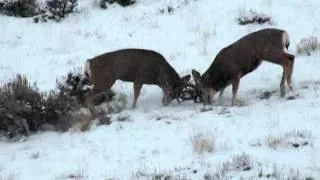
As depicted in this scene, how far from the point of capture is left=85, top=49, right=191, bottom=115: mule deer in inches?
472

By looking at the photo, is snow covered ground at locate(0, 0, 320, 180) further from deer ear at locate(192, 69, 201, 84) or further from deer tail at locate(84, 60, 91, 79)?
deer tail at locate(84, 60, 91, 79)

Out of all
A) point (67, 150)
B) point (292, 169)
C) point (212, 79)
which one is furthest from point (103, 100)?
point (292, 169)

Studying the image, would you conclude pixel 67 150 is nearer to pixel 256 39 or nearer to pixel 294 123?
pixel 294 123

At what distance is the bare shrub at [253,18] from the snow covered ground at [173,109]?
0.64ft

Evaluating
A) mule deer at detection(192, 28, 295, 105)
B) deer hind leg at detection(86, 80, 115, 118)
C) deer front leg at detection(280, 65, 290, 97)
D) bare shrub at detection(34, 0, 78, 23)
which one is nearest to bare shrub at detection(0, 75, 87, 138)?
deer hind leg at detection(86, 80, 115, 118)

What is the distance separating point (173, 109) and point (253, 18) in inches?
217

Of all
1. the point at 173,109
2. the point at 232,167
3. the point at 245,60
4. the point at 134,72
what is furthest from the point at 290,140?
the point at 134,72

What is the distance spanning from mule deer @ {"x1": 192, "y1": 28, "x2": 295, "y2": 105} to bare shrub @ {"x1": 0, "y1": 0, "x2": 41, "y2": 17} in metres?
7.45

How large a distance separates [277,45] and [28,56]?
6.57m

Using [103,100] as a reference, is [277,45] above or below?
above

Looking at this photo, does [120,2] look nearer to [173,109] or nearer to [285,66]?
[173,109]

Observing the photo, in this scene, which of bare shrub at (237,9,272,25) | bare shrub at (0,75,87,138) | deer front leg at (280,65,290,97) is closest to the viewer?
bare shrub at (0,75,87,138)

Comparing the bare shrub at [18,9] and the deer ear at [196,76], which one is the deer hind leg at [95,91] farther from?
the bare shrub at [18,9]

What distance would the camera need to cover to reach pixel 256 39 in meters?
11.8
